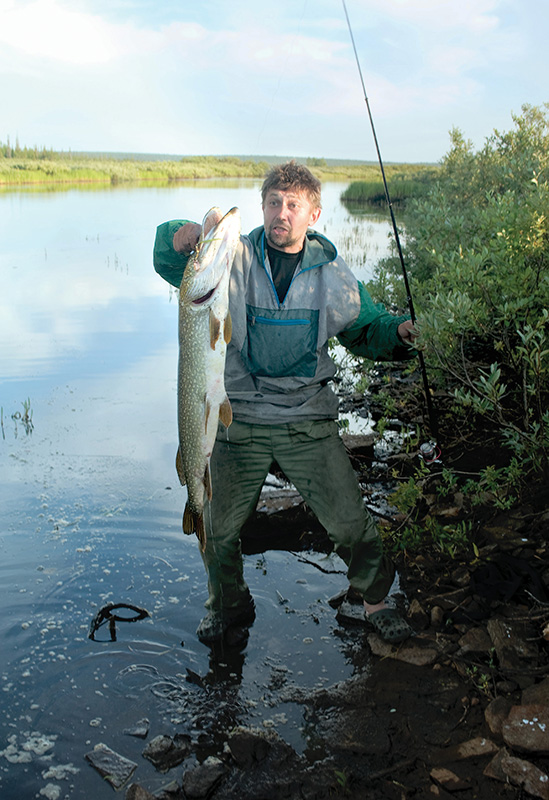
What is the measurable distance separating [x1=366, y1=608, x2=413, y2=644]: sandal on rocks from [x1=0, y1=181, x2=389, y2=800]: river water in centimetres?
20

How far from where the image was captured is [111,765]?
10.0 ft

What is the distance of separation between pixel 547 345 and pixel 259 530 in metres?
2.42

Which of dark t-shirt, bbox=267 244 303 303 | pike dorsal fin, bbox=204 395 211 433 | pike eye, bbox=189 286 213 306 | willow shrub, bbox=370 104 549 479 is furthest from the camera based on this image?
willow shrub, bbox=370 104 549 479

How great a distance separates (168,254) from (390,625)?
7.66 ft

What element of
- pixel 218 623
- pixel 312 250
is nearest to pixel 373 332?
pixel 312 250

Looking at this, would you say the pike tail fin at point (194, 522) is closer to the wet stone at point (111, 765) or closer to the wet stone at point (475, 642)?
the wet stone at point (111, 765)

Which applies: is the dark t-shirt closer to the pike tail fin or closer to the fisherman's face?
the fisherman's face

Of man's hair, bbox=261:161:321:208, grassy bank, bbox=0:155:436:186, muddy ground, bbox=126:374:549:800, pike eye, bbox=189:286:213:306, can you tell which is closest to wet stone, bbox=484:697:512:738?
muddy ground, bbox=126:374:549:800

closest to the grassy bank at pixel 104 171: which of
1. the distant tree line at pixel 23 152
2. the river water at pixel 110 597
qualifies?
the distant tree line at pixel 23 152

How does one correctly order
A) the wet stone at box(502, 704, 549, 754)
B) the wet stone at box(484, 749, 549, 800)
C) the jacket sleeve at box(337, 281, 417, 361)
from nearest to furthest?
the wet stone at box(484, 749, 549, 800)
the wet stone at box(502, 704, 549, 754)
the jacket sleeve at box(337, 281, 417, 361)

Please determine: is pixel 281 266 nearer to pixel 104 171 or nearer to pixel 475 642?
pixel 475 642

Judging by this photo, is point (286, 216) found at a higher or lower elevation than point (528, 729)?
higher

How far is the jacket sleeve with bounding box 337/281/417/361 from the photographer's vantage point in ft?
13.1

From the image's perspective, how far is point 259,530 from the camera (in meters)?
5.28
